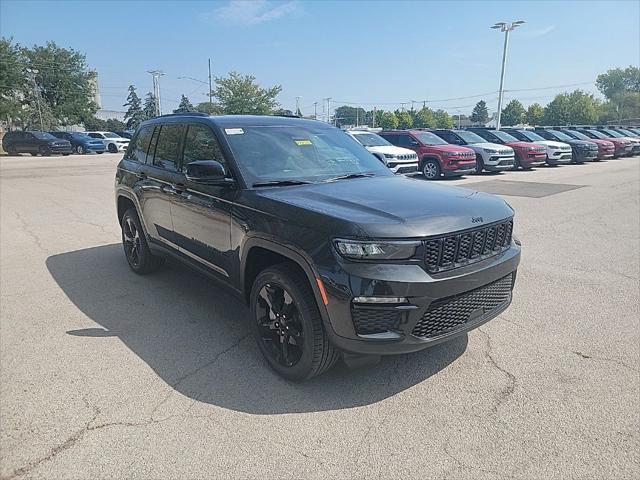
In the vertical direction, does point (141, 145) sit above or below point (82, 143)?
above

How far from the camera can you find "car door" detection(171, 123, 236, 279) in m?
3.63

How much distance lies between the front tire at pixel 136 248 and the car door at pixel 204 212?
1.12 metres

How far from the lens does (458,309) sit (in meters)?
2.89

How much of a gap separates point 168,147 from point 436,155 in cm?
1267

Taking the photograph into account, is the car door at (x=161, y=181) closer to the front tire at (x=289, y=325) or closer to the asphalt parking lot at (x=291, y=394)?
the asphalt parking lot at (x=291, y=394)

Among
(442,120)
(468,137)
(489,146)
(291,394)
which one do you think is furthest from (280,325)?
(442,120)

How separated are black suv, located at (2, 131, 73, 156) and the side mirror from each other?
3312 cm

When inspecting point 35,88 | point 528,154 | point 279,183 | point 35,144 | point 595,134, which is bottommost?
point 35,144

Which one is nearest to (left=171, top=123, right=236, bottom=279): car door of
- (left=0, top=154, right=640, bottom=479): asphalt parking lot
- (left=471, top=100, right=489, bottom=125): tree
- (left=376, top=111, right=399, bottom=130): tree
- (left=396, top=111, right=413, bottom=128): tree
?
(left=0, top=154, right=640, bottom=479): asphalt parking lot

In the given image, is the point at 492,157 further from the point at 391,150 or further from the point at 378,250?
the point at 378,250

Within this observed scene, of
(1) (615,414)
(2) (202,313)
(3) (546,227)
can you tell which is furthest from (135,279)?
(3) (546,227)

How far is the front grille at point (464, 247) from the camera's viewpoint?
8.97 feet

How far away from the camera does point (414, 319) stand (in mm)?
2676

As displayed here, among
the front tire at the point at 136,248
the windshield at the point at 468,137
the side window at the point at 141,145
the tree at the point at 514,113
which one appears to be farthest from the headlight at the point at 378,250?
the tree at the point at 514,113
